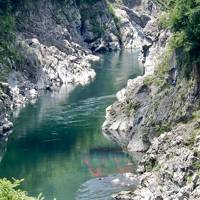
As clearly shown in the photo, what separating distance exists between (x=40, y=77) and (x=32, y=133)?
30955 mm

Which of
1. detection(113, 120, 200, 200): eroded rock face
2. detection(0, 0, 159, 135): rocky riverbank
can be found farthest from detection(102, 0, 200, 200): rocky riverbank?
detection(0, 0, 159, 135): rocky riverbank

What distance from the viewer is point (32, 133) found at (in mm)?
80125

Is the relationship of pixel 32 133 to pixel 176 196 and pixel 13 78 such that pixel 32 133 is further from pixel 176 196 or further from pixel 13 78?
pixel 176 196

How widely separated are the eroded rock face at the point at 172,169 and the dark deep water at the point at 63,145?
523cm

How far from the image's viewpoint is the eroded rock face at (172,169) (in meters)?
50.8

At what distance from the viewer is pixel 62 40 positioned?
136 metres

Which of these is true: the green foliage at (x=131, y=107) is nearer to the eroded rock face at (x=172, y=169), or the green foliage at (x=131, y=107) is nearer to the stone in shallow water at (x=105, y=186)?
the eroded rock face at (x=172, y=169)

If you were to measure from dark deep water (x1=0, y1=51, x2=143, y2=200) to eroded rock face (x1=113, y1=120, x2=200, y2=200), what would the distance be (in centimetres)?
523

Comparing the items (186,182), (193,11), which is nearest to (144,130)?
(193,11)

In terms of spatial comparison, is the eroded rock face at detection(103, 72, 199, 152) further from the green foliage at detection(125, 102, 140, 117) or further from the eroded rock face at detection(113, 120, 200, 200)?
the eroded rock face at detection(113, 120, 200, 200)

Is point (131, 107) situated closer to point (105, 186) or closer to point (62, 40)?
point (105, 186)

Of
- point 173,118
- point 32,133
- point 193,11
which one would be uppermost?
point 193,11

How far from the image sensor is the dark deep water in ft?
205

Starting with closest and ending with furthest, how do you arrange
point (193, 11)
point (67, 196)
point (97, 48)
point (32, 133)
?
1. point (67, 196)
2. point (193, 11)
3. point (32, 133)
4. point (97, 48)
